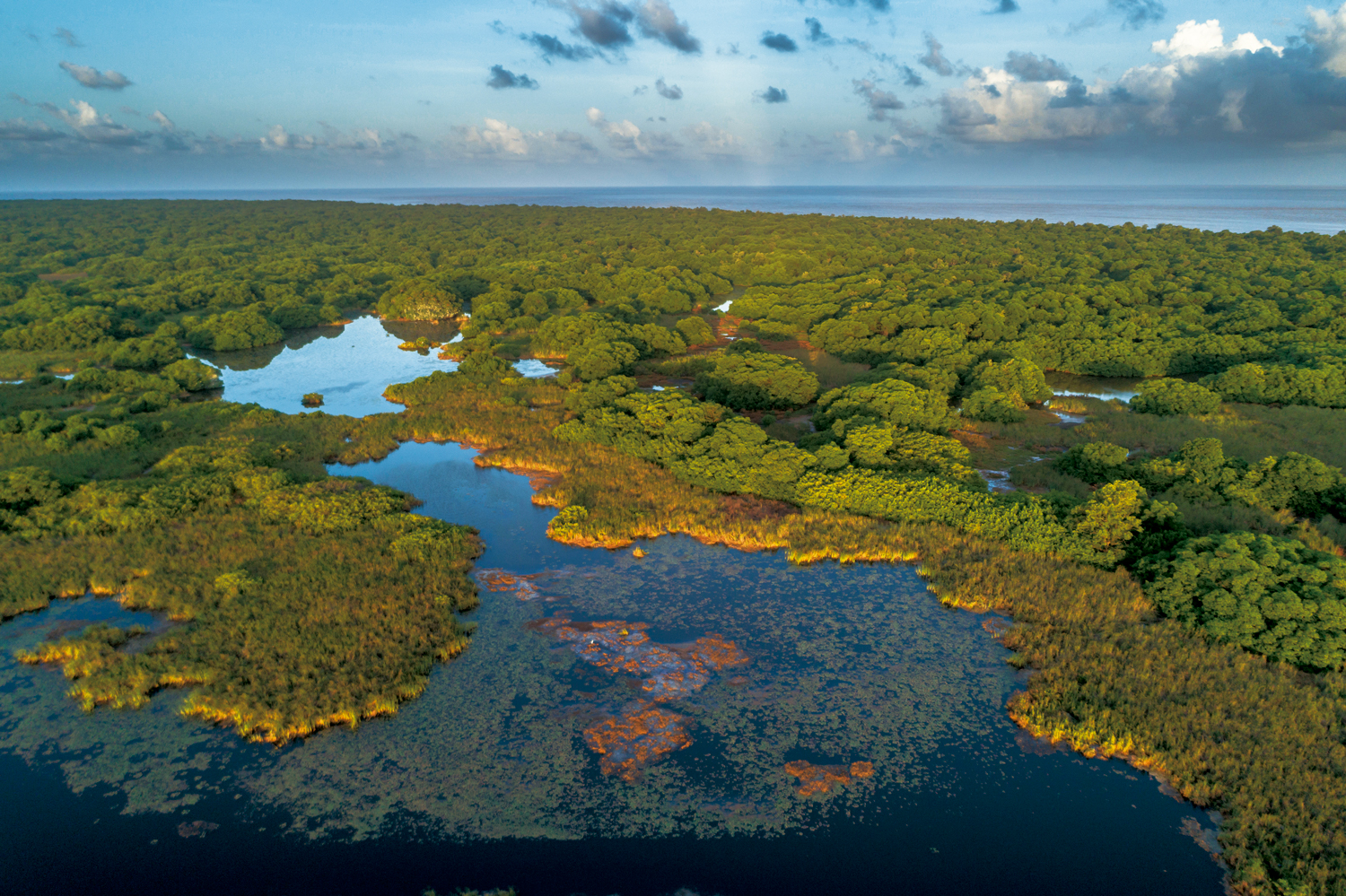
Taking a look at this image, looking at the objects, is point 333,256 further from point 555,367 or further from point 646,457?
point 646,457

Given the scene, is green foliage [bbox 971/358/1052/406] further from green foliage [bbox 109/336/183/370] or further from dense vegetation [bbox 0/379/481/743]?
green foliage [bbox 109/336/183/370]

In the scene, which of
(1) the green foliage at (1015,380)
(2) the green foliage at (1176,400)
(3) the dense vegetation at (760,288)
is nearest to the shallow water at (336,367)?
(3) the dense vegetation at (760,288)

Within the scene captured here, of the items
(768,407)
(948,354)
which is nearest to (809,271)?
(948,354)

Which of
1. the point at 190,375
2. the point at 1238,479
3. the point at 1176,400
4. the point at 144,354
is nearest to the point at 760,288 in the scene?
the point at 1176,400

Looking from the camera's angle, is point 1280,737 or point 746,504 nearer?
point 1280,737

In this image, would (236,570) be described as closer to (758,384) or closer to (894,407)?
(758,384)

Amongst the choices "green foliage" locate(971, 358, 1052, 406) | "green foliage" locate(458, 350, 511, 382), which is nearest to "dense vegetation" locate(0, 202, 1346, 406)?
"green foliage" locate(971, 358, 1052, 406)
